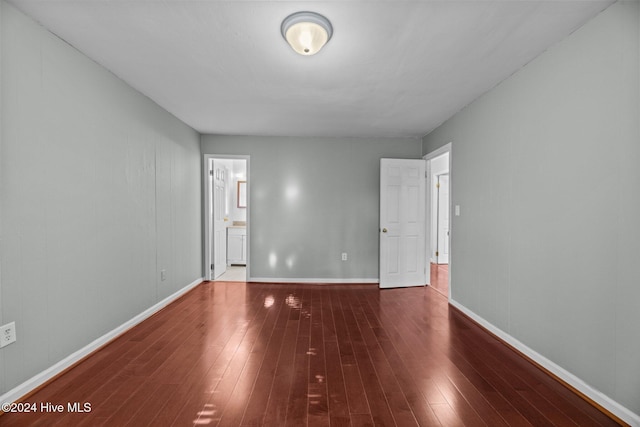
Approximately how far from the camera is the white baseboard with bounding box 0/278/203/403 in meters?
1.75

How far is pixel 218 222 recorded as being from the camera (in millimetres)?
4977

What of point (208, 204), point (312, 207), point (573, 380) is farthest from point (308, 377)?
point (208, 204)

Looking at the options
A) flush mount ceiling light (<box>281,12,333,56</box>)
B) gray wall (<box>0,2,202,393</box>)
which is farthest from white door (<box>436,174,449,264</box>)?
gray wall (<box>0,2,202,393</box>)

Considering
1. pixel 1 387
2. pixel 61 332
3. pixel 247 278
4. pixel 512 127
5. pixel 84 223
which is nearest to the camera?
pixel 1 387

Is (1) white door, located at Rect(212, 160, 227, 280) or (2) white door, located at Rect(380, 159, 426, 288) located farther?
(1) white door, located at Rect(212, 160, 227, 280)

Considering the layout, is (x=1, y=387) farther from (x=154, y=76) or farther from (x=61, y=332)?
(x=154, y=76)

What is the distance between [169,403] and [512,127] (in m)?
3.49

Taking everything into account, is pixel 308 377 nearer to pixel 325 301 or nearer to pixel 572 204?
pixel 325 301

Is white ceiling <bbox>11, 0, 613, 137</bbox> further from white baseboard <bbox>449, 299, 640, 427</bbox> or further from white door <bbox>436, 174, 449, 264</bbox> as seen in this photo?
white door <bbox>436, 174, 449, 264</bbox>

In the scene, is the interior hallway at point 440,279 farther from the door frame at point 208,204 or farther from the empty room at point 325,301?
the door frame at point 208,204

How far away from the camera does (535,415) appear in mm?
1680

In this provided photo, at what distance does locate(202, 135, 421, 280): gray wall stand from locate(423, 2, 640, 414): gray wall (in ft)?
6.72

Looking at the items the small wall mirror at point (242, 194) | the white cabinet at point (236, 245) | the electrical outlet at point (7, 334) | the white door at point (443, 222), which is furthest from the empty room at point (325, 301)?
the white door at point (443, 222)

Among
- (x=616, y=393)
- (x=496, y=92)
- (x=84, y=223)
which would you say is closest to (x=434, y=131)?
(x=496, y=92)
